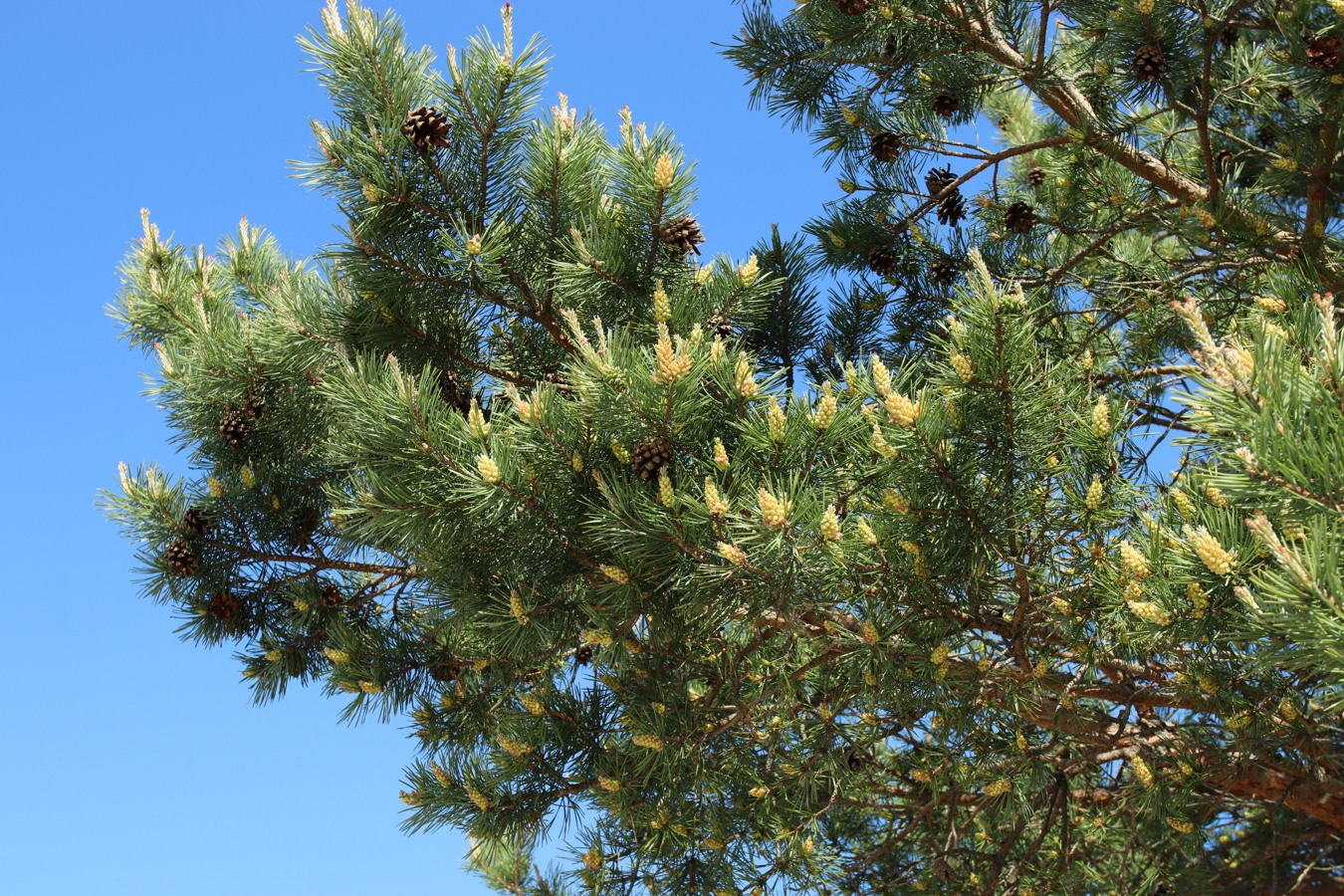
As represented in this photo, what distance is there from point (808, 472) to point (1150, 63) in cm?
206

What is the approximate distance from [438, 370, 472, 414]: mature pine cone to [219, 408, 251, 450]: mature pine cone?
92 cm

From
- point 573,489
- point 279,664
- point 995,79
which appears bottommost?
point 573,489

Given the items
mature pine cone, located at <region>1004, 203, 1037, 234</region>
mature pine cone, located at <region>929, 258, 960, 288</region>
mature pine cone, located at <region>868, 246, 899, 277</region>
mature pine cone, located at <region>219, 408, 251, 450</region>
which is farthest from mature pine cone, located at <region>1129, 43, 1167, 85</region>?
mature pine cone, located at <region>219, 408, 251, 450</region>

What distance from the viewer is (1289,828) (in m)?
4.14

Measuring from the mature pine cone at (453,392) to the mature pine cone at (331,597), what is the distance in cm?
107

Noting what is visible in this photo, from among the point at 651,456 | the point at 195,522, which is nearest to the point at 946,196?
the point at 651,456

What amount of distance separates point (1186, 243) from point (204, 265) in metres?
3.58

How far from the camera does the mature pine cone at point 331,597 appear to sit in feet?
14.0

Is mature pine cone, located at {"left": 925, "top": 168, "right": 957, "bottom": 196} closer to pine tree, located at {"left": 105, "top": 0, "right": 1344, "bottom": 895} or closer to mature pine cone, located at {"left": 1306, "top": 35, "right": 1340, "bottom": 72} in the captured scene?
pine tree, located at {"left": 105, "top": 0, "right": 1344, "bottom": 895}

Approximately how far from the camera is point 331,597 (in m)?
4.27

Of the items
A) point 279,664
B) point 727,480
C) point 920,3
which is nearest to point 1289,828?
point 727,480

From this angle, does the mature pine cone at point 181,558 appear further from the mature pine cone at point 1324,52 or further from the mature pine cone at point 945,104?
the mature pine cone at point 1324,52

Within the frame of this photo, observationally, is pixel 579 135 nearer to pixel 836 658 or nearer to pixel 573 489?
pixel 573 489

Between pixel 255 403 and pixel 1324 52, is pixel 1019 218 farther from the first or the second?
pixel 255 403
